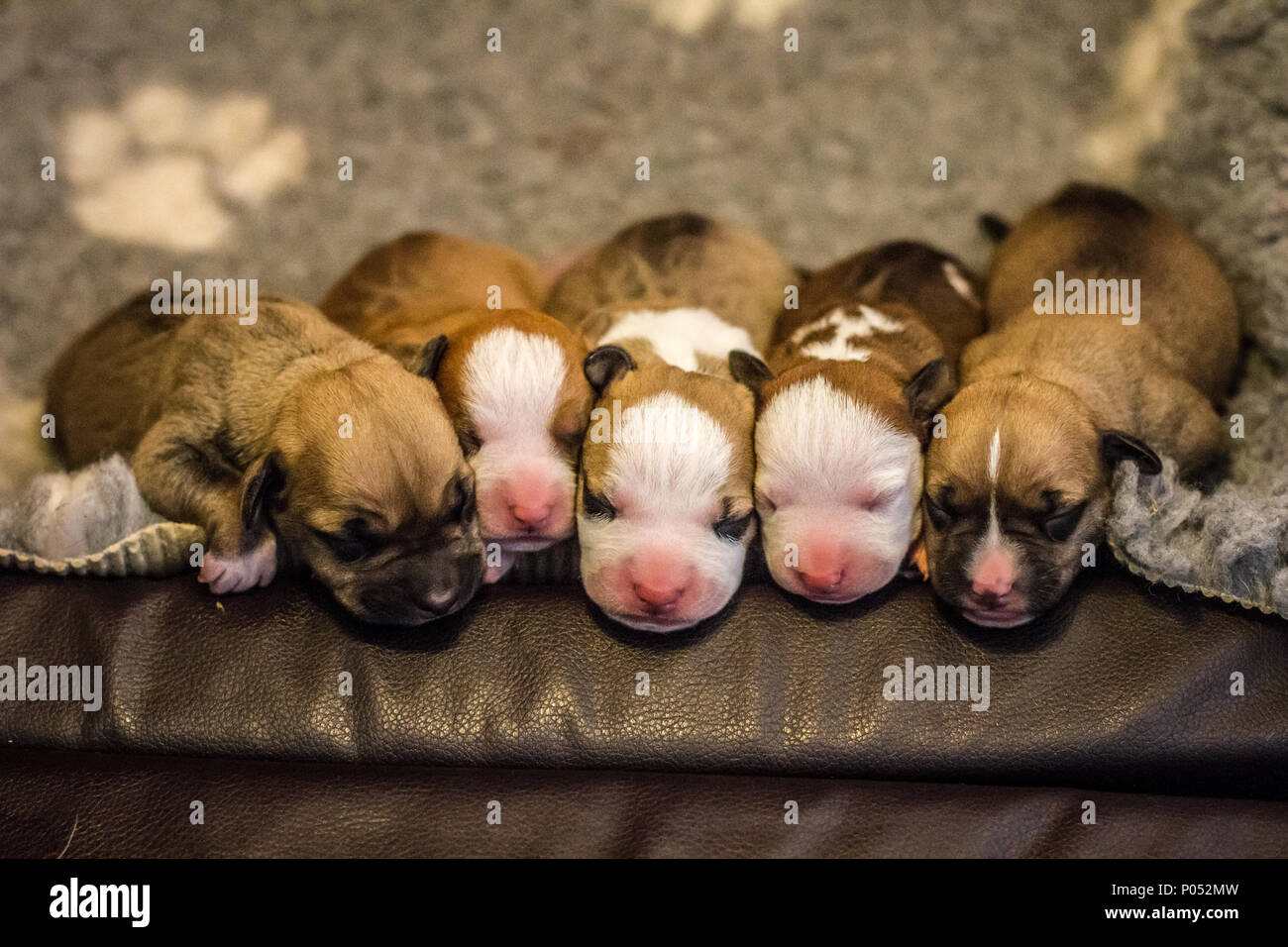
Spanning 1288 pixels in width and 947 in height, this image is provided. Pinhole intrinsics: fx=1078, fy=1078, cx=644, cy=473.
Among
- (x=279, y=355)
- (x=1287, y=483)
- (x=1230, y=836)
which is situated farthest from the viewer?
(x=279, y=355)

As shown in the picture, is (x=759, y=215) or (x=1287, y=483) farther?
(x=759, y=215)

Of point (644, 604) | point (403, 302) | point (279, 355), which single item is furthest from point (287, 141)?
point (644, 604)

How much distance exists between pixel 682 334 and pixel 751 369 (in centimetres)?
39

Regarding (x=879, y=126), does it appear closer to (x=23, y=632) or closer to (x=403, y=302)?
(x=403, y=302)

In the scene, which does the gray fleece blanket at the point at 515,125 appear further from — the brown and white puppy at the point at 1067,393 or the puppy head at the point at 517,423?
the puppy head at the point at 517,423

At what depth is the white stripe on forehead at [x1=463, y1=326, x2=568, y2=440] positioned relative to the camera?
2.62m

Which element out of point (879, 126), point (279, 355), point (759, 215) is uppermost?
point (879, 126)

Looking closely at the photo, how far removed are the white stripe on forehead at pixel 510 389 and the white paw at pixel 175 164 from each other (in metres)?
2.16

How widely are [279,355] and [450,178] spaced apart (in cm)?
177

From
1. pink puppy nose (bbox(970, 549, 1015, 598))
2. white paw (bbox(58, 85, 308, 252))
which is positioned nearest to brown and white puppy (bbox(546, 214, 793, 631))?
pink puppy nose (bbox(970, 549, 1015, 598))

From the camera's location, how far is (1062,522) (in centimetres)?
249

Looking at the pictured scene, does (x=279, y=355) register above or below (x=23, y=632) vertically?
above

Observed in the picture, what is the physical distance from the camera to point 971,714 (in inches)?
95.9

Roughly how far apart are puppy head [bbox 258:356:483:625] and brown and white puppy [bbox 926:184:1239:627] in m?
1.13
